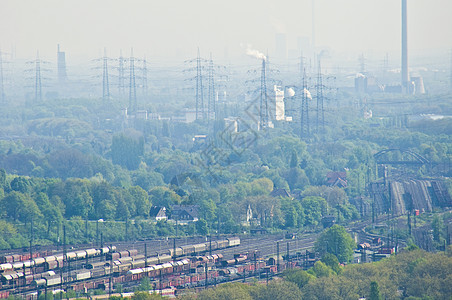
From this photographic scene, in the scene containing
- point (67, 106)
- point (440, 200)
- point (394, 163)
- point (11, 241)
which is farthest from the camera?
point (67, 106)

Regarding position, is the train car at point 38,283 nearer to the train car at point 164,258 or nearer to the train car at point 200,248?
the train car at point 164,258

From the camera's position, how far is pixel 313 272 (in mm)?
25922

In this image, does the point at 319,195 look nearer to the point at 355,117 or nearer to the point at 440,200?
the point at 440,200

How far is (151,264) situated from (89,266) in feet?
5.17

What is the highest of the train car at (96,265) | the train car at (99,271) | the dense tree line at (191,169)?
the dense tree line at (191,169)

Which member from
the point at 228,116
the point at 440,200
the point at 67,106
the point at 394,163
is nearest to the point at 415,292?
the point at 440,200

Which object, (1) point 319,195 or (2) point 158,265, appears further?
(1) point 319,195

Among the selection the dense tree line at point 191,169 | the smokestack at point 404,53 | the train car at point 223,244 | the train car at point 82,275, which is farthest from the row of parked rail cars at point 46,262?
the smokestack at point 404,53

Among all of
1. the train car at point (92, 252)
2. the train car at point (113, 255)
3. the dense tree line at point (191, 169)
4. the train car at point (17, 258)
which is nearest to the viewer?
the train car at point (17, 258)

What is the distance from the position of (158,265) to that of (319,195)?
14.3 metres

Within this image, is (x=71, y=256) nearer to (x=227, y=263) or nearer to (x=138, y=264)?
(x=138, y=264)

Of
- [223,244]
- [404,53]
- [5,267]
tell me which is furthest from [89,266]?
[404,53]

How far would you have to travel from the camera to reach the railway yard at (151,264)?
2658cm

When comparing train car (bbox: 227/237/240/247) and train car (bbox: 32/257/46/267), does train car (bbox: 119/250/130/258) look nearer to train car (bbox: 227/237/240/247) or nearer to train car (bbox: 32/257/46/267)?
train car (bbox: 32/257/46/267)
